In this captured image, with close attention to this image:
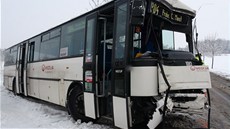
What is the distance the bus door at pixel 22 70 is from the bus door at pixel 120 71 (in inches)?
307

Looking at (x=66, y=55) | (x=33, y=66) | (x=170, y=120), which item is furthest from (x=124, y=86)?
(x=33, y=66)

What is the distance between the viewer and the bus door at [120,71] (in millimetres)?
4855

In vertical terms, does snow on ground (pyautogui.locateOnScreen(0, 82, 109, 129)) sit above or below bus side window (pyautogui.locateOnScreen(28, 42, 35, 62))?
below

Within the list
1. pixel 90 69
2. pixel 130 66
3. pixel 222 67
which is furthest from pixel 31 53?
pixel 222 67

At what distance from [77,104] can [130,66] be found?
2.74 meters

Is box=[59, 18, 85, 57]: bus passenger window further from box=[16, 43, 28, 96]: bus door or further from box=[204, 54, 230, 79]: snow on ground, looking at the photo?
box=[204, 54, 230, 79]: snow on ground

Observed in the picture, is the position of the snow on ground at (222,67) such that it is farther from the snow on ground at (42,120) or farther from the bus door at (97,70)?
the bus door at (97,70)

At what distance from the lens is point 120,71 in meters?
5.04

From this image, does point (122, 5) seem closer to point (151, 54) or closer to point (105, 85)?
point (151, 54)

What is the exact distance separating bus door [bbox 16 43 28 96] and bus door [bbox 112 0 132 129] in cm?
780

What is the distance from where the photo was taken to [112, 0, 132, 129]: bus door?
486 cm

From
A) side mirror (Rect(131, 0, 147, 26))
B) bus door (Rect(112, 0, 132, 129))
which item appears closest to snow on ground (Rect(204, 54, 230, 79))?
bus door (Rect(112, 0, 132, 129))

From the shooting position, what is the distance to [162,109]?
4727 mm

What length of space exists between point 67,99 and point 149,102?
126 inches
